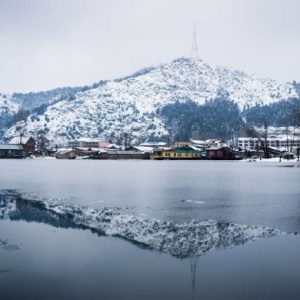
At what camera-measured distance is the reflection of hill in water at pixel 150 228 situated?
14.6m

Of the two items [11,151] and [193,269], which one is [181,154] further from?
[193,269]

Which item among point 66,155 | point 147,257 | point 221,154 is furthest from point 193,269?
point 66,155

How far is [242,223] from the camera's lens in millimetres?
18766

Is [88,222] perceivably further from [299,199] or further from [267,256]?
[299,199]

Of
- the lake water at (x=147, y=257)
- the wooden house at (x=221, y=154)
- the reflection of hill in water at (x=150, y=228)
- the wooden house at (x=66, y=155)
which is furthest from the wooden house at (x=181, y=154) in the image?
the reflection of hill in water at (x=150, y=228)

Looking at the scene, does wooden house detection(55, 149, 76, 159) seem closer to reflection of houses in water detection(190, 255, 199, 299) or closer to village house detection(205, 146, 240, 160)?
village house detection(205, 146, 240, 160)

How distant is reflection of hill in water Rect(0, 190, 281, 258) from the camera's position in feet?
48.0

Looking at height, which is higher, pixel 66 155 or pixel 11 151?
pixel 11 151

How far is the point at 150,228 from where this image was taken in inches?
683

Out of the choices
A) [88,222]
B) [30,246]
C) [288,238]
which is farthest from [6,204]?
[288,238]

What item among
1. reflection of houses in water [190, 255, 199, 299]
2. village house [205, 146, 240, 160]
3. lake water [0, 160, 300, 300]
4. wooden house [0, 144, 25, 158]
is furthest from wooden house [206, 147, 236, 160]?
reflection of houses in water [190, 255, 199, 299]

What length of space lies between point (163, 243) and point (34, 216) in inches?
332

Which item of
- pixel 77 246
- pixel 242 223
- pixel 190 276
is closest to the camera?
pixel 190 276

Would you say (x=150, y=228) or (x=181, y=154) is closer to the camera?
(x=150, y=228)
